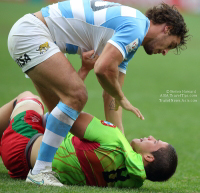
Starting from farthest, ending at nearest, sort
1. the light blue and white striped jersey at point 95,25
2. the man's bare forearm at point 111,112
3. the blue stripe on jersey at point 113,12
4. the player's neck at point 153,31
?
the man's bare forearm at point 111,112, the player's neck at point 153,31, the blue stripe on jersey at point 113,12, the light blue and white striped jersey at point 95,25

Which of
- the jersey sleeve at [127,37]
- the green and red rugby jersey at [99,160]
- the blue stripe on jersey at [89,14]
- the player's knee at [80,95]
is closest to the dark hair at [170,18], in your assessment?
the jersey sleeve at [127,37]

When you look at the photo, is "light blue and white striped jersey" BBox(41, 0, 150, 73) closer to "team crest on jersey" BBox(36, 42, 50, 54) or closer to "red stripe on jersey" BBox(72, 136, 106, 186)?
"team crest on jersey" BBox(36, 42, 50, 54)

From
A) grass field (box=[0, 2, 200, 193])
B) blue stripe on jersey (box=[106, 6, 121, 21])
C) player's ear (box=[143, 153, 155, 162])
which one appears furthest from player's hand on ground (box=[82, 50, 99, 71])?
grass field (box=[0, 2, 200, 193])

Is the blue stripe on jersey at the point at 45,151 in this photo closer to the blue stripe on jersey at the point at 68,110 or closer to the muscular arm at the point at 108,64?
the blue stripe on jersey at the point at 68,110

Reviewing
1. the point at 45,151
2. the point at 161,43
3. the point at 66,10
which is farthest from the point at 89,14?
the point at 45,151

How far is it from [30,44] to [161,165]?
1623 millimetres

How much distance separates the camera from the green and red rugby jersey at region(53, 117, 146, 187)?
3.68 meters

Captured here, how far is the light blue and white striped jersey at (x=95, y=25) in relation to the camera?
3.55 metres

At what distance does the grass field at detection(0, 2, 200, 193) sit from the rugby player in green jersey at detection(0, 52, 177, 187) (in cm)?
17

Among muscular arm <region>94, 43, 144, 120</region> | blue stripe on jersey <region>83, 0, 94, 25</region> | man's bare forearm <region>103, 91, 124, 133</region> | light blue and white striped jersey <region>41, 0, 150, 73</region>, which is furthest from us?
man's bare forearm <region>103, 91, 124, 133</region>

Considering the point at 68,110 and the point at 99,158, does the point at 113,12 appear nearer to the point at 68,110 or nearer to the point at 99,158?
the point at 68,110

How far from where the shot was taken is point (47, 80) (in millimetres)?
3592

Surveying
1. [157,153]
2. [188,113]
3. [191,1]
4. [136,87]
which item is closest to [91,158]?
[157,153]

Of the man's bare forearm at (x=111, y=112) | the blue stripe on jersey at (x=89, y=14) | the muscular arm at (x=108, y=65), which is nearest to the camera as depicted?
the muscular arm at (x=108, y=65)
